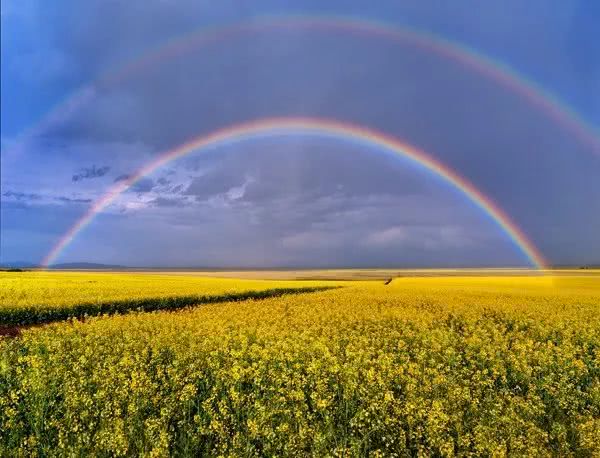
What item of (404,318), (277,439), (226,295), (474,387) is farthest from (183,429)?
(226,295)

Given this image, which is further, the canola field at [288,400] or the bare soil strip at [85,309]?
the bare soil strip at [85,309]

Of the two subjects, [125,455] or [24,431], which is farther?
[24,431]

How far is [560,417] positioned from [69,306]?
25.3 m

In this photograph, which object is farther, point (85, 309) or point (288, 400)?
point (85, 309)

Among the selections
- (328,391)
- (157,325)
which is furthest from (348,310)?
(328,391)

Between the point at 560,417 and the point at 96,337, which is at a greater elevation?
the point at 96,337

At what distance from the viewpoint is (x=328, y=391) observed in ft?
32.7

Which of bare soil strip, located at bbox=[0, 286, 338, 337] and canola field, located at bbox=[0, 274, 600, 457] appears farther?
bare soil strip, located at bbox=[0, 286, 338, 337]

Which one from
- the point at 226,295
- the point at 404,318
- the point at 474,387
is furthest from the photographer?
the point at 226,295

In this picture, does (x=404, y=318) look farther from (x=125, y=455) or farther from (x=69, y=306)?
(x=69, y=306)

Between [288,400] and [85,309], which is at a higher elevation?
[85,309]

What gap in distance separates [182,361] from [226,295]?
27624 mm

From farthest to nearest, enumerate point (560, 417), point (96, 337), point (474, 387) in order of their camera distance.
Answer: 1. point (96, 337)
2. point (474, 387)
3. point (560, 417)

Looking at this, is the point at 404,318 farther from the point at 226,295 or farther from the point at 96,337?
the point at 226,295
